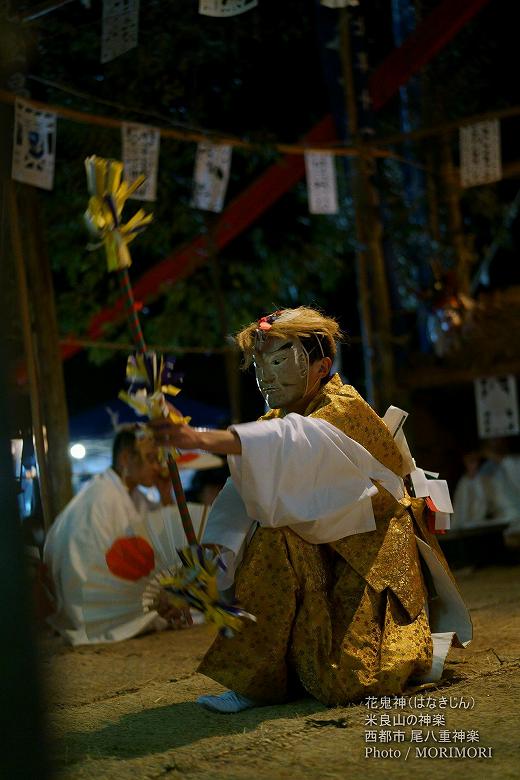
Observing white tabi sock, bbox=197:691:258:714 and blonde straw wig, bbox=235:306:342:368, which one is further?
blonde straw wig, bbox=235:306:342:368

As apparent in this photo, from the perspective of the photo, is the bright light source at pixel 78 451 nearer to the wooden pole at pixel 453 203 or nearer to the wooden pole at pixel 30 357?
the wooden pole at pixel 453 203

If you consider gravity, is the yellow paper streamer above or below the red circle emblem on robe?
above

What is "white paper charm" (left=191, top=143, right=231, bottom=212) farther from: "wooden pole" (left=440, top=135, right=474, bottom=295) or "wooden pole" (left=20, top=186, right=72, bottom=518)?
"wooden pole" (left=440, top=135, right=474, bottom=295)

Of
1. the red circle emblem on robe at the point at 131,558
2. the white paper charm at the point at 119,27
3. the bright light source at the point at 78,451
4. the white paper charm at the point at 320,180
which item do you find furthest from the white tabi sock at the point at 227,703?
the bright light source at the point at 78,451

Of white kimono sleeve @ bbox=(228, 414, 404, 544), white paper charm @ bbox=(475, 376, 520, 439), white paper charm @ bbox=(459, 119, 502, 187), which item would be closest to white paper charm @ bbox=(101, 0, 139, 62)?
white paper charm @ bbox=(459, 119, 502, 187)

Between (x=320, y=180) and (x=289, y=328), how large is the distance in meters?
5.84

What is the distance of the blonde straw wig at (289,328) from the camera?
147 inches

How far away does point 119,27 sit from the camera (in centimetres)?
678

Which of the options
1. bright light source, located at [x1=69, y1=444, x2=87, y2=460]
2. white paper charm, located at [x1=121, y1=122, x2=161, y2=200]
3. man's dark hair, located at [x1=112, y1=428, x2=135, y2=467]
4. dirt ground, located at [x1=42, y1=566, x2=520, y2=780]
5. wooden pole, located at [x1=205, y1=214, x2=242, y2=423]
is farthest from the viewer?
bright light source, located at [x1=69, y1=444, x2=87, y2=460]

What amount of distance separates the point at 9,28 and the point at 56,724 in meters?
4.34

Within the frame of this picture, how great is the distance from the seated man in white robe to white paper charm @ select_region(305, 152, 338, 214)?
399 centimetres

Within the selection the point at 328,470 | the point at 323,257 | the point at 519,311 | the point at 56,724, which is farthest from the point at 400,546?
the point at 323,257

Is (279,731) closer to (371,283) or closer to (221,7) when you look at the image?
(221,7)

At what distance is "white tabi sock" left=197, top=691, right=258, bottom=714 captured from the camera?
350 centimetres
